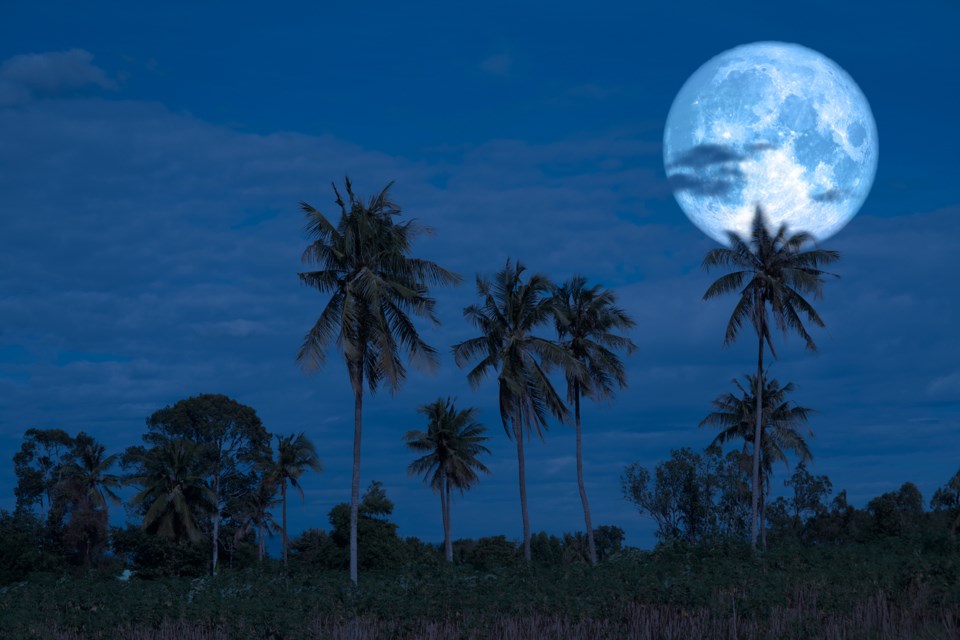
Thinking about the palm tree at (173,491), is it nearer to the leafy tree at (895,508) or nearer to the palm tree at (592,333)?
the palm tree at (592,333)

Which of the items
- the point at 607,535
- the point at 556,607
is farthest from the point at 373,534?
the point at 556,607

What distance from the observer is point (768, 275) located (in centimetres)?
4441

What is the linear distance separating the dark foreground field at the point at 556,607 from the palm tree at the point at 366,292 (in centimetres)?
779

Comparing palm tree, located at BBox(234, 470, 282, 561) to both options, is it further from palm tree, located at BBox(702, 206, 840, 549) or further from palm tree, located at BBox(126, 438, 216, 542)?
palm tree, located at BBox(702, 206, 840, 549)

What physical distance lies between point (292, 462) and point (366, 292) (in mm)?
36516

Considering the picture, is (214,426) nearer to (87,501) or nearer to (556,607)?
(87,501)

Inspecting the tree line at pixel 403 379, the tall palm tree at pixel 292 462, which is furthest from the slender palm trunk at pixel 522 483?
the tall palm tree at pixel 292 462

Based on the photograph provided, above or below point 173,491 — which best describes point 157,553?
below

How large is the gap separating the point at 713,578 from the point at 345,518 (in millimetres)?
41068

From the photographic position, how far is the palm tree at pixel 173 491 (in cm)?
6397

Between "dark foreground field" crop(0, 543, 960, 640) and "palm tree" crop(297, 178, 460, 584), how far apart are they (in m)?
7.79

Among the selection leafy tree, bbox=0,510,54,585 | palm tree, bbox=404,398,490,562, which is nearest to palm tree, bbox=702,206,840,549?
palm tree, bbox=404,398,490,562

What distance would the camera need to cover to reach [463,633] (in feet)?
64.8

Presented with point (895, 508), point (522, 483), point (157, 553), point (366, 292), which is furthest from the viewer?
point (895, 508)
